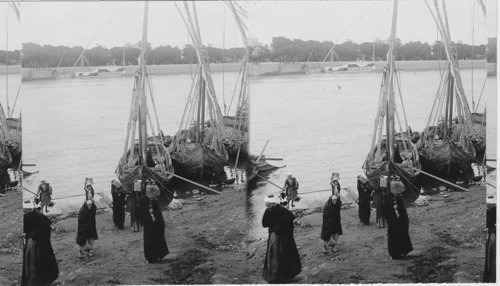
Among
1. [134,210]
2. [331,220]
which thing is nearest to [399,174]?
[331,220]

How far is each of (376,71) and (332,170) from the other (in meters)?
0.72

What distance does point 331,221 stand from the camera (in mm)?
4406

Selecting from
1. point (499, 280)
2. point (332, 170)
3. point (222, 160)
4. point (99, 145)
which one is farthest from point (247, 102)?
point (499, 280)

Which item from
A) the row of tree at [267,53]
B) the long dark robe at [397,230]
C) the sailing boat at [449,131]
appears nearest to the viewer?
the row of tree at [267,53]

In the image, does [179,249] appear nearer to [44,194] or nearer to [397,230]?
[44,194]

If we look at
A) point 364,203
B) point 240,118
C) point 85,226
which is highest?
point 240,118

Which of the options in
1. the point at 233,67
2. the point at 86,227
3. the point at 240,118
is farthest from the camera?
the point at 240,118

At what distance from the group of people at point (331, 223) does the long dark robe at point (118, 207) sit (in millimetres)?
930

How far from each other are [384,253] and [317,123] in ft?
3.20

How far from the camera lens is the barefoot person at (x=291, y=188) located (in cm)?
448

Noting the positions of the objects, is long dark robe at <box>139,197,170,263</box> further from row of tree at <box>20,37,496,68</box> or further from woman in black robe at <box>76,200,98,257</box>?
row of tree at <box>20,37,496,68</box>

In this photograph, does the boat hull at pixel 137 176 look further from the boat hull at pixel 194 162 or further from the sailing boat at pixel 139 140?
the boat hull at pixel 194 162

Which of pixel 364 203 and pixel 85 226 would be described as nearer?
pixel 85 226

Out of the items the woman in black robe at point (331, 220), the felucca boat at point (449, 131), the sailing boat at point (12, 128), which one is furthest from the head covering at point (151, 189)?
the felucca boat at point (449, 131)
